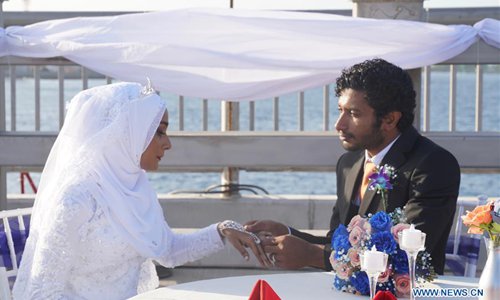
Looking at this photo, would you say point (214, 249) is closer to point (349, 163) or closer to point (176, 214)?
point (349, 163)

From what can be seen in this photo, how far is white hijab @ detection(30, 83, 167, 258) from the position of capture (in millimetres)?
3613

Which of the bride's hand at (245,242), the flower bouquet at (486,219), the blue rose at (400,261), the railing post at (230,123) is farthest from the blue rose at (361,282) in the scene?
the railing post at (230,123)

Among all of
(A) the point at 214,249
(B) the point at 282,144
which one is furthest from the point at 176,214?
(A) the point at 214,249

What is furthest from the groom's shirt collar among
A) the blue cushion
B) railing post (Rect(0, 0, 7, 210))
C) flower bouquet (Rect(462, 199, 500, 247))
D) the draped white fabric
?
railing post (Rect(0, 0, 7, 210))

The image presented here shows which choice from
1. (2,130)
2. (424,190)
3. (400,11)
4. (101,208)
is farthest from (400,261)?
(2,130)

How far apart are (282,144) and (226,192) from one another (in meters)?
0.63

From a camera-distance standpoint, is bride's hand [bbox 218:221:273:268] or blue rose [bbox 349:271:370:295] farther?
bride's hand [bbox 218:221:273:268]

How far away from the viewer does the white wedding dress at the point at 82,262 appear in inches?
135

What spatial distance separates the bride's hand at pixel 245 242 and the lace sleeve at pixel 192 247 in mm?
46

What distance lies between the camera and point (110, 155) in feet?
12.0

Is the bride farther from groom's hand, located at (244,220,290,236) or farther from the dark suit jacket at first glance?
the dark suit jacket

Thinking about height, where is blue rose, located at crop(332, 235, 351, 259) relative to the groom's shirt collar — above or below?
below

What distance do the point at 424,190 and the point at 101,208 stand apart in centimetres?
120

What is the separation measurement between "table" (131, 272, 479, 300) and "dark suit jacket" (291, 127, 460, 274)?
24 cm
